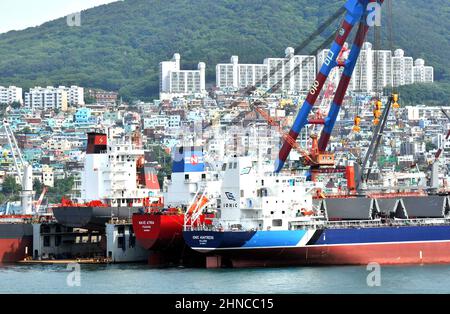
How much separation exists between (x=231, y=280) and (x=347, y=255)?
24.9 feet

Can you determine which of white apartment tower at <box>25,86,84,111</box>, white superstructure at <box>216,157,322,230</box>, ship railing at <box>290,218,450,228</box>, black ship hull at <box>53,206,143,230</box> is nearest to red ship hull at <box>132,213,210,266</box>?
white superstructure at <box>216,157,322,230</box>

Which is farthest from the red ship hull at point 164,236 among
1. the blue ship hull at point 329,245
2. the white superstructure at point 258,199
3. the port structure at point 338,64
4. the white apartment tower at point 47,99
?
the white apartment tower at point 47,99

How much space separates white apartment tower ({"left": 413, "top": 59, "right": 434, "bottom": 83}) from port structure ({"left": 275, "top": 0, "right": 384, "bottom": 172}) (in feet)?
454

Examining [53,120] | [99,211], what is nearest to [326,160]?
[99,211]

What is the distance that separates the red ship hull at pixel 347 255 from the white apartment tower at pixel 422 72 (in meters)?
148

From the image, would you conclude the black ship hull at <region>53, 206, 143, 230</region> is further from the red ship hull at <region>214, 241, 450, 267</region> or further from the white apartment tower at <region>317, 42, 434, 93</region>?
the white apartment tower at <region>317, 42, 434, 93</region>

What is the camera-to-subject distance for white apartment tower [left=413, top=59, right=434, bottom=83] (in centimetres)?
19550

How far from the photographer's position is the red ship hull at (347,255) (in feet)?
154

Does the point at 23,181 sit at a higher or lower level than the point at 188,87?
lower

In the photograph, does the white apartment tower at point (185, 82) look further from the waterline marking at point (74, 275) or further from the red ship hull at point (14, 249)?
the waterline marking at point (74, 275)

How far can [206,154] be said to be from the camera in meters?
58.7

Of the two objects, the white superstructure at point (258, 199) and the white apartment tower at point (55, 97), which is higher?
the white apartment tower at point (55, 97)
